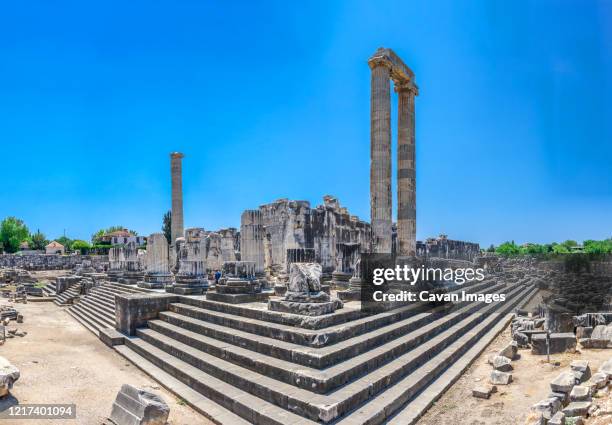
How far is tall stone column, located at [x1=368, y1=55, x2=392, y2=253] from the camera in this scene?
44.4ft

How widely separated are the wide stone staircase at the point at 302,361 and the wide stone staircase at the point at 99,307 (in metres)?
3.21

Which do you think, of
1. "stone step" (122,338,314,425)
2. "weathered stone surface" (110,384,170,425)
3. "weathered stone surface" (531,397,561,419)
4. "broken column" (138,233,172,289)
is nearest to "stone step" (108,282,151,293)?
"broken column" (138,233,172,289)

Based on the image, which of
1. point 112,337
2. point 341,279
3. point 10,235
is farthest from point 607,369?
point 10,235

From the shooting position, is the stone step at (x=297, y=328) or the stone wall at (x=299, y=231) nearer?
the stone step at (x=297, y=328)

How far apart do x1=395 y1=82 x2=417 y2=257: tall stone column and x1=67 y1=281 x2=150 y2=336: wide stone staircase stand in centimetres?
1028

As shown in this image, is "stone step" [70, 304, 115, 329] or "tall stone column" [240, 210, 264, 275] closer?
"stone step" [70, 304, 115, 329]

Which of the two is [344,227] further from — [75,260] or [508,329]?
[75,260]

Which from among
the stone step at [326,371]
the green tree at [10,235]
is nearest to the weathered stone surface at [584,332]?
the stone step at [326,371]

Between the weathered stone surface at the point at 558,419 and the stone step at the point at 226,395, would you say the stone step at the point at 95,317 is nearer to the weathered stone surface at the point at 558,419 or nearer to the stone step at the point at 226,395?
the stone step at the point at 226,395

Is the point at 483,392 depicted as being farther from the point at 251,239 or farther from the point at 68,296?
the point at 68,296

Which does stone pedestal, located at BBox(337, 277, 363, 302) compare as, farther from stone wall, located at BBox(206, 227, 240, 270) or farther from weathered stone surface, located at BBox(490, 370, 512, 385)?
stone wall, located at BBox(206, 227, 240, 270)

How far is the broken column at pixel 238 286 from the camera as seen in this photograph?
861 centimetres

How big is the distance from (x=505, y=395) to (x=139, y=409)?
17.7 feet

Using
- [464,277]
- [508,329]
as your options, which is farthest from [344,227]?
[508,329]
